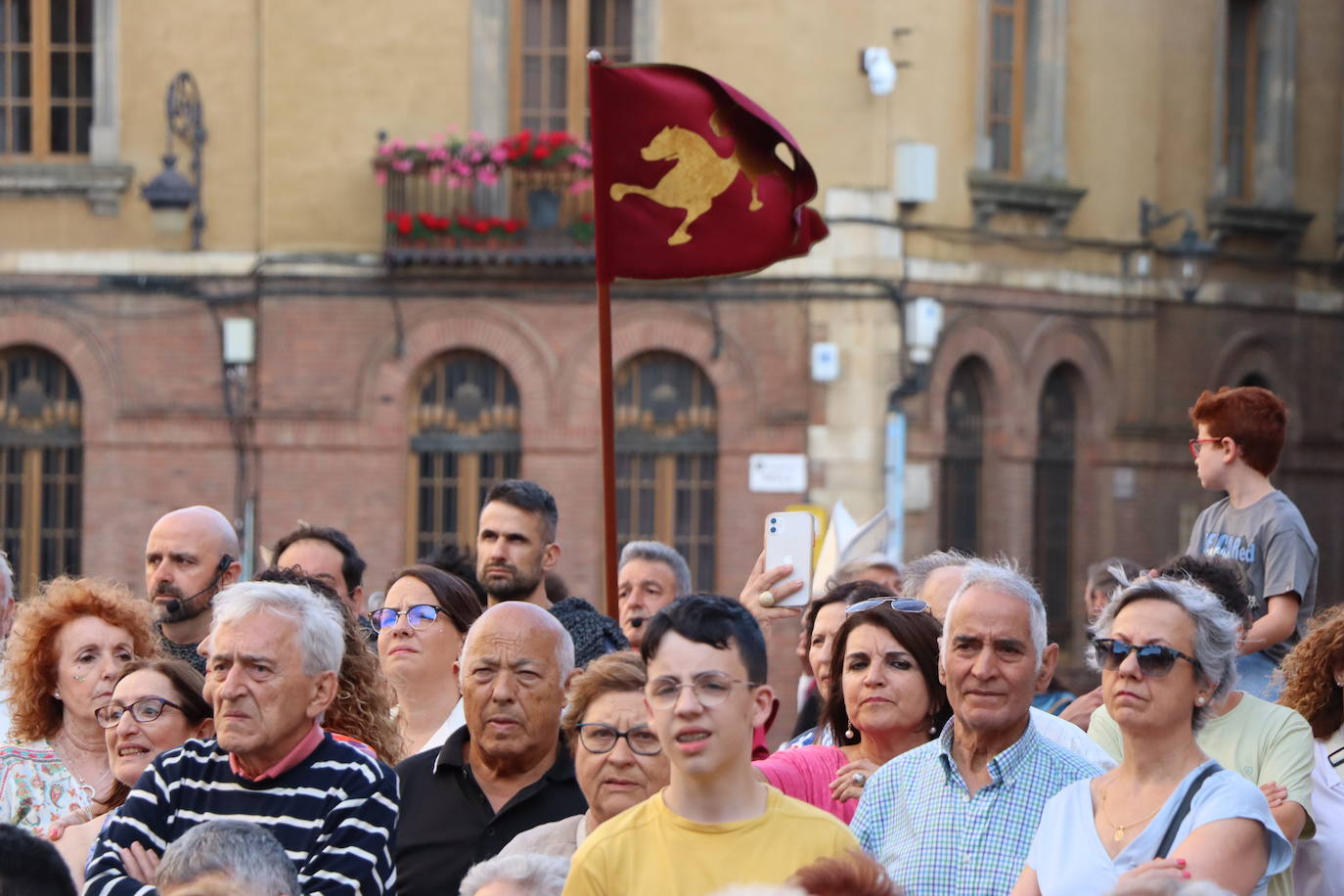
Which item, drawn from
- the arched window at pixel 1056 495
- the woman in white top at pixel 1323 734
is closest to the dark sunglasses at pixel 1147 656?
the woman in white top at pixel 1323 734

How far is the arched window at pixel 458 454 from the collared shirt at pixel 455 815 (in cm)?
1271

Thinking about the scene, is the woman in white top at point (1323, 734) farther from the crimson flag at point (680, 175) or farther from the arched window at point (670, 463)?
the arched window at point (670, 463)

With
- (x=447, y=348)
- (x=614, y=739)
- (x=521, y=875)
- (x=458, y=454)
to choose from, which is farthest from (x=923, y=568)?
(x=447, y=348)

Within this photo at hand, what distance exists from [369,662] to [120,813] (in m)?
1.17

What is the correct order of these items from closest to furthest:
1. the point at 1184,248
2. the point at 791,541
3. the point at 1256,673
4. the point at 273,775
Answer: the point at 273,775 < the point at 791,541 < the point at 1256,673 < the point at 1184,248

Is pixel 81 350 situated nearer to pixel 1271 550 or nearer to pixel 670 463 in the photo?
pixel 670 463

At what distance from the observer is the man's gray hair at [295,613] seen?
201 inches

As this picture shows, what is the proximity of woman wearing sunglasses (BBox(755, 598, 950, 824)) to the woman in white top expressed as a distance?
126 centimetres

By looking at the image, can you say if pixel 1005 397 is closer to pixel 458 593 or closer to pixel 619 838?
pixel 458 593

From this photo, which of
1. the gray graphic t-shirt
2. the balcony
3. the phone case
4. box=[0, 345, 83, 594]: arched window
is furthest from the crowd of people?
box=[0, 345, 83, 594]: arched window

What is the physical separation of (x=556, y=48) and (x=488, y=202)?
166 centimetres

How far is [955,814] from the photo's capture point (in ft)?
16.3

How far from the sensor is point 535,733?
556 cm

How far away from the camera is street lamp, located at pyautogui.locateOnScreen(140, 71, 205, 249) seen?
18344 mm
